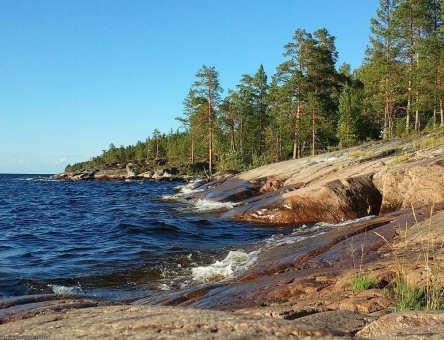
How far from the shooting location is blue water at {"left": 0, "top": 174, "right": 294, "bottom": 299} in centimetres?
883

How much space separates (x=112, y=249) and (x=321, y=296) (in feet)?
28.8

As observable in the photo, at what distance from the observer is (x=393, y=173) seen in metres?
14.0

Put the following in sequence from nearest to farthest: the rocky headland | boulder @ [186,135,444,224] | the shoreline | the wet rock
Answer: the rocky headland
the shoreline
boulder @ [186,135,444,224]
the wet rock

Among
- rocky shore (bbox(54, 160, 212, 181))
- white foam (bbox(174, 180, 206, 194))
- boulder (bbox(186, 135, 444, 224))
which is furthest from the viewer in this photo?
rocky shore (bbox(54, 160, 212, 181))

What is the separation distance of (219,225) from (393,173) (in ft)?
21.3

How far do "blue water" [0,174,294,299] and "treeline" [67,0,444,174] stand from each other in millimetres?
21247

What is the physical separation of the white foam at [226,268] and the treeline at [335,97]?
82.3 ft

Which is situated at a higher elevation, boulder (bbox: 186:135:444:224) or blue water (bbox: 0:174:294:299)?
boulder (bbox: 186:135:444:224)

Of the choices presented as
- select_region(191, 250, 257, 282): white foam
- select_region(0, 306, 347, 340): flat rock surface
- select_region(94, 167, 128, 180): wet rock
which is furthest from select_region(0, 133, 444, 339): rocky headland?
select_region(94, 167, 128, 180): wet rock

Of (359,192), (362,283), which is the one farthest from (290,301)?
(359,192)

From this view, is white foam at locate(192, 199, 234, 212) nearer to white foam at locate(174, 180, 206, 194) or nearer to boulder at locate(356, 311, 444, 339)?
white foam at locate(174, 180, 206, 194)

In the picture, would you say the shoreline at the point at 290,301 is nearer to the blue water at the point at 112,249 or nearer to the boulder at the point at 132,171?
the blue water at the point at 112,249

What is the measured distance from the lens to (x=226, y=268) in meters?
8.69

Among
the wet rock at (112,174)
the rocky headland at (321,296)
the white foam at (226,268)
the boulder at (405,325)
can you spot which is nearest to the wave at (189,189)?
the rocky headland at (321,296)
